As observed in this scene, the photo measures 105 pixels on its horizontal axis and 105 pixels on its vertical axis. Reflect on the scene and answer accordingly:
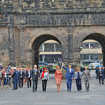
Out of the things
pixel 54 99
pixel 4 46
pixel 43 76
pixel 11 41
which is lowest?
pixel 54 99

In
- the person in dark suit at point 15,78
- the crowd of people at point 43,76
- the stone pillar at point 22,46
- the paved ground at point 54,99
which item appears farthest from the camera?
the stone pillar at point 22,46

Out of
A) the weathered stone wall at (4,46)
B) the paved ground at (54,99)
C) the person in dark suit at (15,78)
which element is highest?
the weathered stone wall at (4,46)

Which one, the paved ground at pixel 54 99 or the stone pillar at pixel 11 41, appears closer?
the paved ground at pixel 54 99

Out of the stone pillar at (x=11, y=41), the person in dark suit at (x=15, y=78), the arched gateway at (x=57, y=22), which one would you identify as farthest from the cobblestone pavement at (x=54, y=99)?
the arched gateway at (x=57, y=22)

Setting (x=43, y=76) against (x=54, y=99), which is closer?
(x=54, y=99)

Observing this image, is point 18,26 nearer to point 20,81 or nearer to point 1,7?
point 1,7

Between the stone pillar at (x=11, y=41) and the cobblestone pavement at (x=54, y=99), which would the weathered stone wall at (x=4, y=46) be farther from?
the cobblestone pavement at (x=54, y=99)

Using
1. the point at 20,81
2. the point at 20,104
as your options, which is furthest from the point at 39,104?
the point at 20,81

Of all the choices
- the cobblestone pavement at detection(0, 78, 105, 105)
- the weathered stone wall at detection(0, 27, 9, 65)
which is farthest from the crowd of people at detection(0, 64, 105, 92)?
the weathered stone wall at detection(0, 27, 9, 65)

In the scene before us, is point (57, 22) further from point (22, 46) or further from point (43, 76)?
point (43, 76)

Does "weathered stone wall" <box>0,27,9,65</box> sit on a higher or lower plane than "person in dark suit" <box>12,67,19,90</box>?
higher

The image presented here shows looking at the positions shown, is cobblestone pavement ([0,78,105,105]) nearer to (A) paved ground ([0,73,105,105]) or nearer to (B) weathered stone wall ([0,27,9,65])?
(A) paved ground ([0,73,105,105])

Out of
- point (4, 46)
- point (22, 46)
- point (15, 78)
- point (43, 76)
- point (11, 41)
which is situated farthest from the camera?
point (22, 46)

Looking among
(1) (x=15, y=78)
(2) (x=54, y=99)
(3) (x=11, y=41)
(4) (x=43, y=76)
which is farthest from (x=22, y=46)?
(2) (x=54, y=99)
